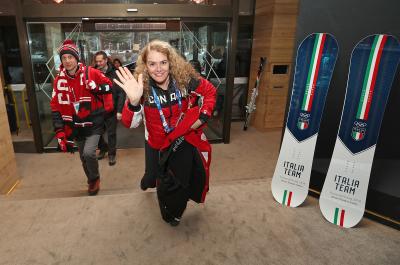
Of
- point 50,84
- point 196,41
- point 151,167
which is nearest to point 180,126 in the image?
point 151,167

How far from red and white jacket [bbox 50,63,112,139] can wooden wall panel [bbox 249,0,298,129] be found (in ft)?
11.5

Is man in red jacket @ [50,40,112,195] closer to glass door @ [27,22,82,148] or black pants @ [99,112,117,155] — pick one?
black pants @ [99,112,117,155]

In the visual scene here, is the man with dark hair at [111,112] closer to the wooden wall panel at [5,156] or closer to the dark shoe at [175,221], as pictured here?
the wooden wall panel at [5,156]

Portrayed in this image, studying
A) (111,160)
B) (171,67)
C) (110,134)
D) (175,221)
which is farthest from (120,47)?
(175,221)

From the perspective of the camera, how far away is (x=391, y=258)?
166 centimetres

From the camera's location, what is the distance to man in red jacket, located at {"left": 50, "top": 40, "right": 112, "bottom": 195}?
256 cm

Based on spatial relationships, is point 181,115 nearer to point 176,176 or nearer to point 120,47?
point 176,176

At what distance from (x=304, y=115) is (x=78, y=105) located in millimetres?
2051

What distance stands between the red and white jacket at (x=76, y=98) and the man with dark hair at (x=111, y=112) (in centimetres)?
71

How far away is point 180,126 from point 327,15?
152 cm

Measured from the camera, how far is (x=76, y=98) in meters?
2.62

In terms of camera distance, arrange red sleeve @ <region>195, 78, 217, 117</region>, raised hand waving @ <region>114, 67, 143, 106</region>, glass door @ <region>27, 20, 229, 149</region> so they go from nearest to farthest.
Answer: raised hand waving @ <region>114, 67, 143, 106</region>
red sleeve @ <region>195, 78, 217, 117</region>
glass door @ <region>27, 20, 229, 149</region>

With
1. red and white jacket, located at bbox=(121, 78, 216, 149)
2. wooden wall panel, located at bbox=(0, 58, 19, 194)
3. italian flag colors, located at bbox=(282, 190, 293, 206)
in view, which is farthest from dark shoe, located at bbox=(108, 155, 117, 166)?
italian flag colors, located at bbox=(282, 190, 293, 206)

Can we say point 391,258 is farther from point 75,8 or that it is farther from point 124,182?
point 75,8
